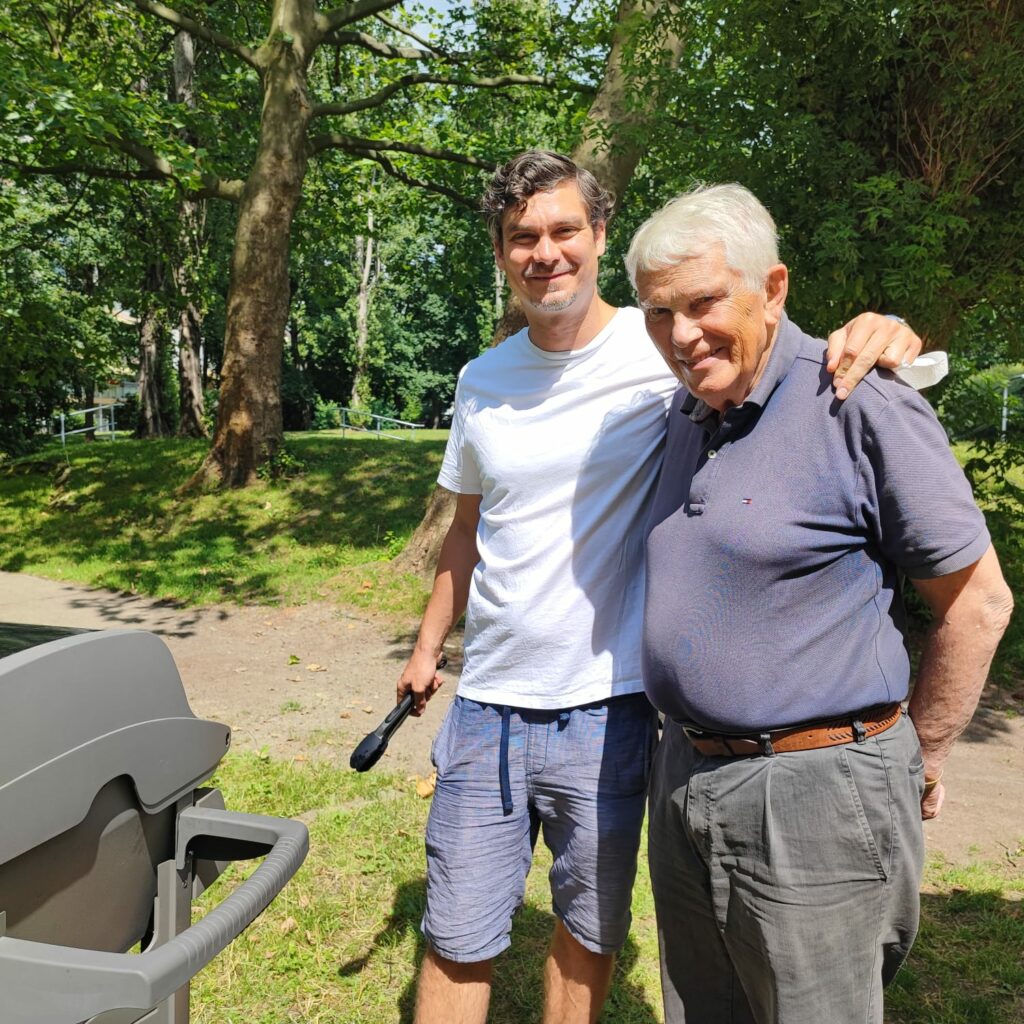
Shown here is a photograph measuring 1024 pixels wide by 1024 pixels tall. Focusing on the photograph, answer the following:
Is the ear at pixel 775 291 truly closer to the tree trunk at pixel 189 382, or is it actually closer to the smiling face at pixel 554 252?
the smiling face at pixel 554 252

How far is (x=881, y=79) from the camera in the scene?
215 inches

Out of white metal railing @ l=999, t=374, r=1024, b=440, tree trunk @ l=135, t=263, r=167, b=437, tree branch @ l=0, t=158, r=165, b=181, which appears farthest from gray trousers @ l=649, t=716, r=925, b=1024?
tree trunk @ l=135, t=263, r=167, b=437

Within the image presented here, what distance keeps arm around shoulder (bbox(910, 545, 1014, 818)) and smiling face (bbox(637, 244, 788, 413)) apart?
526 millimetres

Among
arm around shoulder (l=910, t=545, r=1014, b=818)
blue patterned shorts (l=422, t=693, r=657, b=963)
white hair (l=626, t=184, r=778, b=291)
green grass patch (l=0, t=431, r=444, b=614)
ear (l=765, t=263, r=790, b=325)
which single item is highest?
white hair (l=626, t=184, r=778, b=291)

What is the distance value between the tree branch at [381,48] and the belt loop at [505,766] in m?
11.5

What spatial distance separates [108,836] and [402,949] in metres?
2.06

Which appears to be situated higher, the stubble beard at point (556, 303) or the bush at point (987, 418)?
the stubble beard at point (556, 303)

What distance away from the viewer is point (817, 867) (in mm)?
1729

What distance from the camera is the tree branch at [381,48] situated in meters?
11.8

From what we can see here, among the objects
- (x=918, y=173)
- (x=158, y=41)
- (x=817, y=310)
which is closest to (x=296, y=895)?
(x=817, y=310)

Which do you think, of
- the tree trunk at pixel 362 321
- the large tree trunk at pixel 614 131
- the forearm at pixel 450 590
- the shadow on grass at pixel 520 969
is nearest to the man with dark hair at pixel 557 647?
the forearm at pixel 450 590

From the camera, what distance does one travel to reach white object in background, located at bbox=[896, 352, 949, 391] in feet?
5.90

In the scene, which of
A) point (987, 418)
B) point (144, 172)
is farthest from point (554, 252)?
point (144, 172)

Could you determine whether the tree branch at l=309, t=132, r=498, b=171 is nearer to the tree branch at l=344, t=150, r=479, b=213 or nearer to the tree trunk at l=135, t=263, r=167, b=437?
the tree branch at l=344, t=150, r=479, b=213
